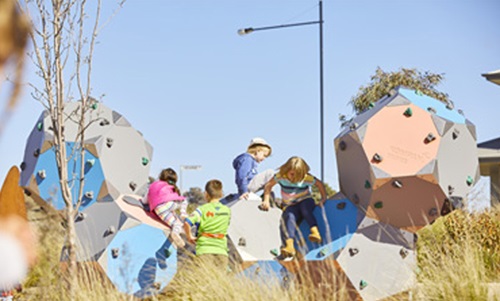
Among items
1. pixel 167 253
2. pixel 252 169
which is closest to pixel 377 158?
pixel 252 169

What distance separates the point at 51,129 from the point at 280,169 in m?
2.43

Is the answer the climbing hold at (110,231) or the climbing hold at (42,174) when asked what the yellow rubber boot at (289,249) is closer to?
the climbing hold at (110,231)

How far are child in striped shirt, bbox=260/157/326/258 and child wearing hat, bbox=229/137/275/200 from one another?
2.57 feet

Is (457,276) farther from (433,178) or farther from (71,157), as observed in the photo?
(71,157)

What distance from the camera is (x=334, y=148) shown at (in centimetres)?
675

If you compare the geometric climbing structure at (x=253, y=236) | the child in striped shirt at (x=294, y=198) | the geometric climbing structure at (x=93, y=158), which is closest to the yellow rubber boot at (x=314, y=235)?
the child in striped shirt at (x=294, y=198)

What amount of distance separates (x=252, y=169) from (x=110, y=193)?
183 centimetres

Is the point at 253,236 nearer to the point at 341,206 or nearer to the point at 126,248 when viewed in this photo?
the point at 341,206

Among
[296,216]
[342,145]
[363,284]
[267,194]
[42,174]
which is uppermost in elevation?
[342,145]

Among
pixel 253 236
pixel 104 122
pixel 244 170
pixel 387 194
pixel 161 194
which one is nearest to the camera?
pixel 387 194

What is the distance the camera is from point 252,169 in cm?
804

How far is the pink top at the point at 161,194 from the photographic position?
23.0 ft

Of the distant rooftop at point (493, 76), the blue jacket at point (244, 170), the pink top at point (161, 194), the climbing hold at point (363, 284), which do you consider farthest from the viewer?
the distant rooftop at point (493, 76)

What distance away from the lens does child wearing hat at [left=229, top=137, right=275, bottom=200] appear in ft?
24.6
